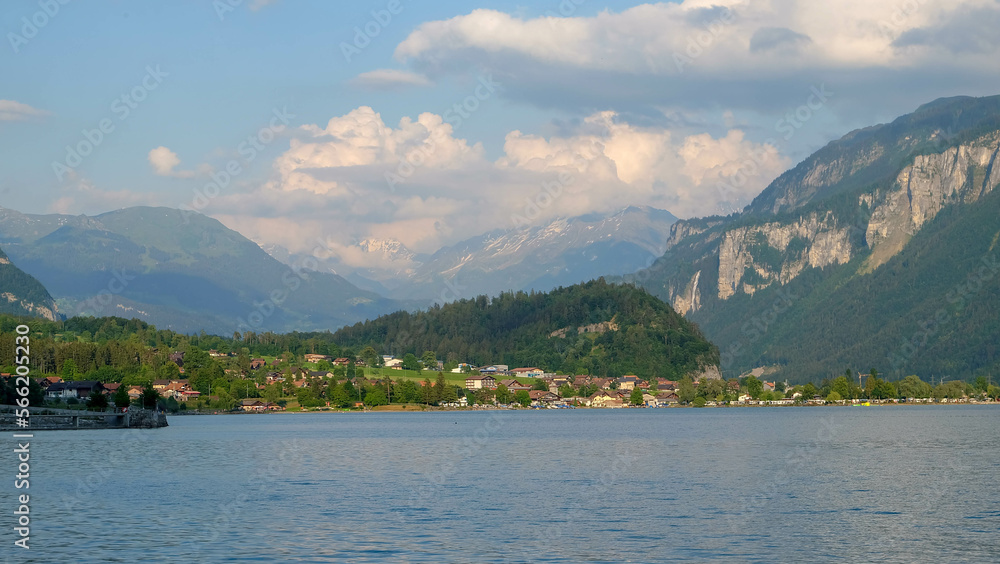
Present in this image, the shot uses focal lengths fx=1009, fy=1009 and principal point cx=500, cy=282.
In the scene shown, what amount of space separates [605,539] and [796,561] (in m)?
8.93

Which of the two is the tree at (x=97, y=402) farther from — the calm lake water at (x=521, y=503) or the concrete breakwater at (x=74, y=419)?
the calm lake water at (x=521, y=503)

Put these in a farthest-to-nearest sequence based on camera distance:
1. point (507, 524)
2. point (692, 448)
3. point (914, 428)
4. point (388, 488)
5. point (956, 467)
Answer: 1. point (914, 428)
2. point (692, 448)
3. point (956, 467)
4. point (388, 488)
5. point (507, 524)

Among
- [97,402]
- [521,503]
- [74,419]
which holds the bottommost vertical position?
[521,503]

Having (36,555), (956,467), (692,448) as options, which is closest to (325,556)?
(36,555)

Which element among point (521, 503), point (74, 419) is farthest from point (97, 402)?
point (521, 503)

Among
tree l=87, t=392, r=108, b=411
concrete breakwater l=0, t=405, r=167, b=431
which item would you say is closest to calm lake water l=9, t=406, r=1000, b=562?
concrete breakwater l=0, t=405, r=167, b=431

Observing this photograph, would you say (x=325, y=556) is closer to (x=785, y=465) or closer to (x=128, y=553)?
(x=128, y=553)

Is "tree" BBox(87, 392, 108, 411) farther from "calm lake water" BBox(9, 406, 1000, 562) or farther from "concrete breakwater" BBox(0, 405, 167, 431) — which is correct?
"calm lake water" BBox(9, 406, 1000, 562)

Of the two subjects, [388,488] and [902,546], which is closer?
[902,546]

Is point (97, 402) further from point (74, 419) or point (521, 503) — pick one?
point (521, 503)

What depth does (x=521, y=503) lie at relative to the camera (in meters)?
58.8

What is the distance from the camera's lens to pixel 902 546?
144ft

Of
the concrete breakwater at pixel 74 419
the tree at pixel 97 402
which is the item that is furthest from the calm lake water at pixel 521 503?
the tree at pixel 97 402

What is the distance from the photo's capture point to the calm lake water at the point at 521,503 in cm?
4388
